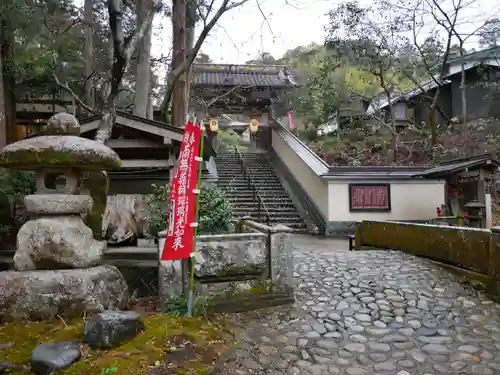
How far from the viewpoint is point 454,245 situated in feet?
24.9

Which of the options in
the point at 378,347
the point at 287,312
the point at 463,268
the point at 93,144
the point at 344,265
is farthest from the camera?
the point at 344,265

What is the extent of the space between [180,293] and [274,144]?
1850cm

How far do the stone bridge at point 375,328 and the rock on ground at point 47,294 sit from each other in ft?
6.78

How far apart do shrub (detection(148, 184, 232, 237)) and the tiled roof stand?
14379 mm

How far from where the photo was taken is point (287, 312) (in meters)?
5.96

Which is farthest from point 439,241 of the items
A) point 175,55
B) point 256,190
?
point 256,190

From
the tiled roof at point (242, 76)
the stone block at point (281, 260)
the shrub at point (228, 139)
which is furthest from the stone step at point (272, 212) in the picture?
the shrub at point (228, 139)

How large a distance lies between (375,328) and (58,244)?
4.45 metres

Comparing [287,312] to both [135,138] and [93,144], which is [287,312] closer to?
[93,144]

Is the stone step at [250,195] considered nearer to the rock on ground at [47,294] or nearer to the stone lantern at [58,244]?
the stone lantern at [58,244]

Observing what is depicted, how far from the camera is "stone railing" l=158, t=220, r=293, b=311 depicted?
566cm

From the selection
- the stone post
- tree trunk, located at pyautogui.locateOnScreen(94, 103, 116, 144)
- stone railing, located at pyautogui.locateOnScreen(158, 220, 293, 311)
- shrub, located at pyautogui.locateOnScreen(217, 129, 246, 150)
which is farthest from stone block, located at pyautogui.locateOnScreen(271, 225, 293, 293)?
shrub, located at pyautogui.locateOnScreen(217, 129, 246, 150)

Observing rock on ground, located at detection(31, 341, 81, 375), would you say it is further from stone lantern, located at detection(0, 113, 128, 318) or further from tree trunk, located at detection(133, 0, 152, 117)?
tree trunk, located at detection(133, 0, 152, 117)

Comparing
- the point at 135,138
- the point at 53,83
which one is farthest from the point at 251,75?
the point at 135,138
